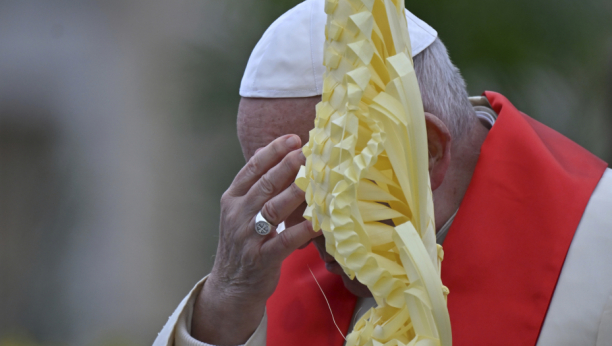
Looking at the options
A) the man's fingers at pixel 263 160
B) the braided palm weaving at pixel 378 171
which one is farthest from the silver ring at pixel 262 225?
the braided palm weaving at pixel 378 171

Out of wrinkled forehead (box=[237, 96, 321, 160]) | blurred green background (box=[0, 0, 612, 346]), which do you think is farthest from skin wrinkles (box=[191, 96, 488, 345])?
blurred green background (box=[0, 0, 612, 346])

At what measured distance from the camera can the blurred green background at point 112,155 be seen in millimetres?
3941

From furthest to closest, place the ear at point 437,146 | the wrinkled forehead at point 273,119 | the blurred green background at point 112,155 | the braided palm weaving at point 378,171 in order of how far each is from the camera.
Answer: the blurred green background at point 112,155, the wrinkled forehead at point 273,119, the ear at point 437,146, the braided palm weaving at point 378,171

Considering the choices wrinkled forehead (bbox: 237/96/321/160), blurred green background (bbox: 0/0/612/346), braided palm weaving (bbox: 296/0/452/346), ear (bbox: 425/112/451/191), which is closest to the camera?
braided palm weaving (bbox: 296/0/452/346)

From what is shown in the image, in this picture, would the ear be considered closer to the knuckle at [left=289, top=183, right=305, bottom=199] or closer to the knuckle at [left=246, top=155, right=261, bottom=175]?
the knuckle at [left=289, top=183, right=305, bottom=199]

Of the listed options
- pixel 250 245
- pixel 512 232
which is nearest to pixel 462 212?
pixel 512 232

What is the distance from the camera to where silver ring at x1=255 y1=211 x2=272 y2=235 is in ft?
4.94

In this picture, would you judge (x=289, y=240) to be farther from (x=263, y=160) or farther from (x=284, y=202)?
(x=263, y=160)

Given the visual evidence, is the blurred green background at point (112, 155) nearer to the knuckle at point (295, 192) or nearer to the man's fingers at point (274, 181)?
the man's fingers at point (274, 181)

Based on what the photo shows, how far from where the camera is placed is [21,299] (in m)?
4.09

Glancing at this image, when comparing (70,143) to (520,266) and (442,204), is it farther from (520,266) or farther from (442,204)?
(520,266)

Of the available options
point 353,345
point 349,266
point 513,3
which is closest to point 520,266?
point 353,345

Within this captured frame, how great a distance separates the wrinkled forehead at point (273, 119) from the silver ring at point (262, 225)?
228 millimetres

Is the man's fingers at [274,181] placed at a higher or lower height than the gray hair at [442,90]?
lower
